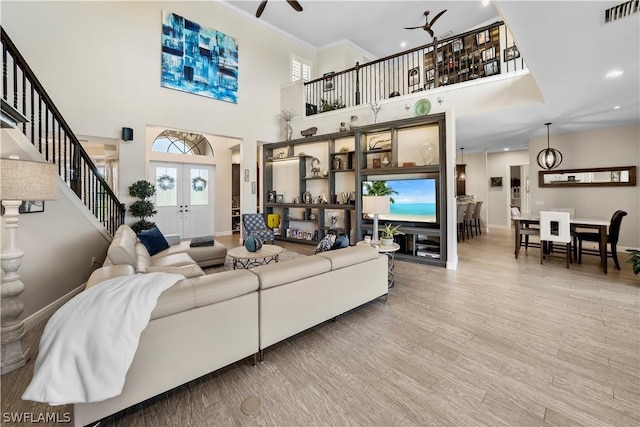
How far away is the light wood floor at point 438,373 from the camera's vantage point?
1.60 m

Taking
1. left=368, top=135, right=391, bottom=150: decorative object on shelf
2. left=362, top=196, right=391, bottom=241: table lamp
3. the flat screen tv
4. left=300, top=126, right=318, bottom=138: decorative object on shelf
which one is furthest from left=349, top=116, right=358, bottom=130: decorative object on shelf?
left=362, top=196, right=391, bottom=241: table lamp

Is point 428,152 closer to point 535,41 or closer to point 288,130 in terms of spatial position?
point 535,41

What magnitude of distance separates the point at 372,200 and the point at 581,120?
4918 mm

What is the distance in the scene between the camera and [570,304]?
3182 mm

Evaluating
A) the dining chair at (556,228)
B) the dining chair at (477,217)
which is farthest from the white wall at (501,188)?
the dining chair at (556,228)

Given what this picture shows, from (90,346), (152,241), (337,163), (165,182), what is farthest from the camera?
(165,182)

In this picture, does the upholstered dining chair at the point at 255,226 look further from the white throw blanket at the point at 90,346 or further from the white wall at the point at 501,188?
the white wall at the point at 501,188

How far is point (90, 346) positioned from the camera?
1.34 meters

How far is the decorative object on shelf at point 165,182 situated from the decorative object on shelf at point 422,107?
6.56m

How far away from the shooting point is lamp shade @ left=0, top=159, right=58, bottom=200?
5.96 ft

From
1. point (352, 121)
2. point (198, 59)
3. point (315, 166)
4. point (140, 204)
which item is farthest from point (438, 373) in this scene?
point (198, 59)

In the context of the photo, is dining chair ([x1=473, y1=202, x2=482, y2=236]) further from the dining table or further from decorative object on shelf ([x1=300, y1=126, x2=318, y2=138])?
decorative object on shelf ([x1=300, y1=126, x2=318, y2=138])

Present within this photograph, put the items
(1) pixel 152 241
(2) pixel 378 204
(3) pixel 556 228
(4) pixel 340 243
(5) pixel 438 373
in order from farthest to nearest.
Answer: (3) pixel 556 228 < (1) pixel 152 241 < (2) pixel 378 204 < (4) pixel 340 243 < (5) pixel 438 373

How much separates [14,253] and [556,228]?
273 inches
